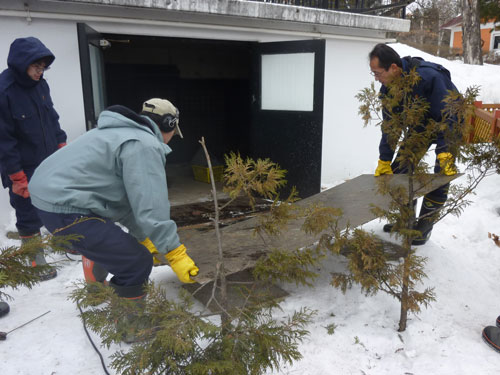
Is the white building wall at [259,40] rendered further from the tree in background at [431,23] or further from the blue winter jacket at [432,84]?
the tree in background at [431,23]

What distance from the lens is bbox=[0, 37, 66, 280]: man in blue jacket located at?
11.2 ft

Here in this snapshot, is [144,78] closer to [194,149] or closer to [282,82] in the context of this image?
[194,149]

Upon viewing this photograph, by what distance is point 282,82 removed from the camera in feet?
21.0

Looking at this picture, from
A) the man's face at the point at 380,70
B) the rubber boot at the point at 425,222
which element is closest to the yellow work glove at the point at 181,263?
the man's face at the point at 380,70

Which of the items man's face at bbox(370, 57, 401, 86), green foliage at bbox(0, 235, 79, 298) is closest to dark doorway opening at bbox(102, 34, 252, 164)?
man's face at bbox(370, 57, 401, 86)

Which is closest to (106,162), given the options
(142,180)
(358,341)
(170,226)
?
(142,180)

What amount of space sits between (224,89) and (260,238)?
7483 millimetres

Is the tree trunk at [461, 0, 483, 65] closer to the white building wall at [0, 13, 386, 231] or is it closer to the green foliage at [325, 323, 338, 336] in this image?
the white building wall at [0, 13, 386, 231]

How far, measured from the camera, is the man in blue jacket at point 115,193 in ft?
7.55

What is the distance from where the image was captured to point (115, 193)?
252 centimetres

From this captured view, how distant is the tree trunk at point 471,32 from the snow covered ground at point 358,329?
15.7 metres

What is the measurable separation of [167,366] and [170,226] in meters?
0.83

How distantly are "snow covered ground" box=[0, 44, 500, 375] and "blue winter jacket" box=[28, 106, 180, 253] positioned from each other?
1018mm

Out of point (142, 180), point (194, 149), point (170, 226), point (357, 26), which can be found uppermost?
point (357, 26)
